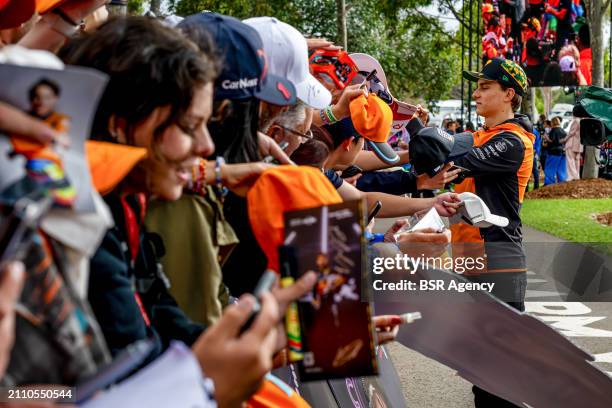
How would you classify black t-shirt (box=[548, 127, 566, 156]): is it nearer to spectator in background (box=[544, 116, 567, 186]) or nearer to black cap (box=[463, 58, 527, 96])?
spectator in background (box=[544, 116, 567, 186])

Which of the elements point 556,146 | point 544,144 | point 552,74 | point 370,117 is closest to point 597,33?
point 552,74

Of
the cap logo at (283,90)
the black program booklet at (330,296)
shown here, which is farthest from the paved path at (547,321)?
the black program booklet at (330,296)

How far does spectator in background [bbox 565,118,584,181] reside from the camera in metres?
24.0

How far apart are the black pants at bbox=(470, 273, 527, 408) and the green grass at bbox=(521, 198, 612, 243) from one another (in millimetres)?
7371

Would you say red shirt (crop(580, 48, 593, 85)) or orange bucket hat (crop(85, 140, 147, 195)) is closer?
orange bucket hat (crop(85, 140, 147, 195))

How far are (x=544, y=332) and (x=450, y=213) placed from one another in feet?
3.60

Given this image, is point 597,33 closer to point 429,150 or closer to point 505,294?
point 505,294

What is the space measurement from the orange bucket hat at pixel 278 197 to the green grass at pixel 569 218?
34.8 feet

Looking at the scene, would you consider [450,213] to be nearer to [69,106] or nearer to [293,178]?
[293,178]

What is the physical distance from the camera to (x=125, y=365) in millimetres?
1274

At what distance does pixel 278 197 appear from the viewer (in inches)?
82.1

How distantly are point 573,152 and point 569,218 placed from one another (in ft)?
31.6

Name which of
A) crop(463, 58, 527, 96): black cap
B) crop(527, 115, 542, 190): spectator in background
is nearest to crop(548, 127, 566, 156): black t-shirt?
crop(527, 115, 542, 190): spectator in background

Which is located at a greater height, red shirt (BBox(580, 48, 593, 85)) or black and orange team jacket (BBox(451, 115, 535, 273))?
red shirt (BBox(580, 48, 593, 85))
